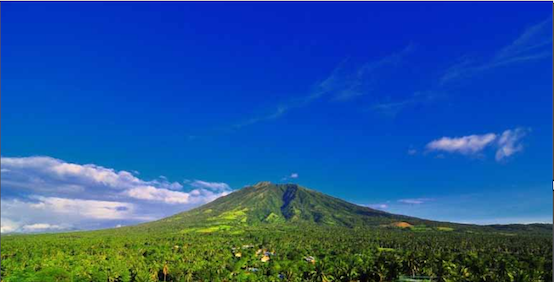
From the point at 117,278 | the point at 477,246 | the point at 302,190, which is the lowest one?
the point at 117,278

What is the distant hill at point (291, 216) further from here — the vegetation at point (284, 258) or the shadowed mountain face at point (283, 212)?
the vegetation at point (284, 258)

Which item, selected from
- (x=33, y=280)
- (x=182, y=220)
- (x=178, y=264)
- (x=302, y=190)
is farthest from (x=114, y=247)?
(x=302, y=190)

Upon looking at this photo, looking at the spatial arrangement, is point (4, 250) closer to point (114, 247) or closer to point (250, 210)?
point (114, 247)

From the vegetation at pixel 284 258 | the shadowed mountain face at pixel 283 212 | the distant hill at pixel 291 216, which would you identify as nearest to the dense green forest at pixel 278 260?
the vegetation at pixel 284 258

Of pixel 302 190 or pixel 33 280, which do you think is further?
pixel 302 190

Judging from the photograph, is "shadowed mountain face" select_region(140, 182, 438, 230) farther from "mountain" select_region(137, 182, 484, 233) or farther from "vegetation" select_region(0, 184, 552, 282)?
"vegetation" select_region(0, 184, 552, 282)

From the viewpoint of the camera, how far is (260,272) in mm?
58281

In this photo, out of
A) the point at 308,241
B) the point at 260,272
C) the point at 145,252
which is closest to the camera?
the point at 260,272

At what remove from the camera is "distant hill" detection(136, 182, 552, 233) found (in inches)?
5032

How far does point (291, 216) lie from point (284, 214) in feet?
23.6

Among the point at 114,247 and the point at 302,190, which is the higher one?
the point at 302,190

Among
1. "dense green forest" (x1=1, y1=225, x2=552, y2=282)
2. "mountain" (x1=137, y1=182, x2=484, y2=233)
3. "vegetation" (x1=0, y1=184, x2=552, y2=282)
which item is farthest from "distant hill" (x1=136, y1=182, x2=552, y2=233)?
"dense green forest" (x1=1, y1=225, x2=552, y2=282)

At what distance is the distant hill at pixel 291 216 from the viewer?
12781 cm

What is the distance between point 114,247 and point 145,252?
7775 millimetres
